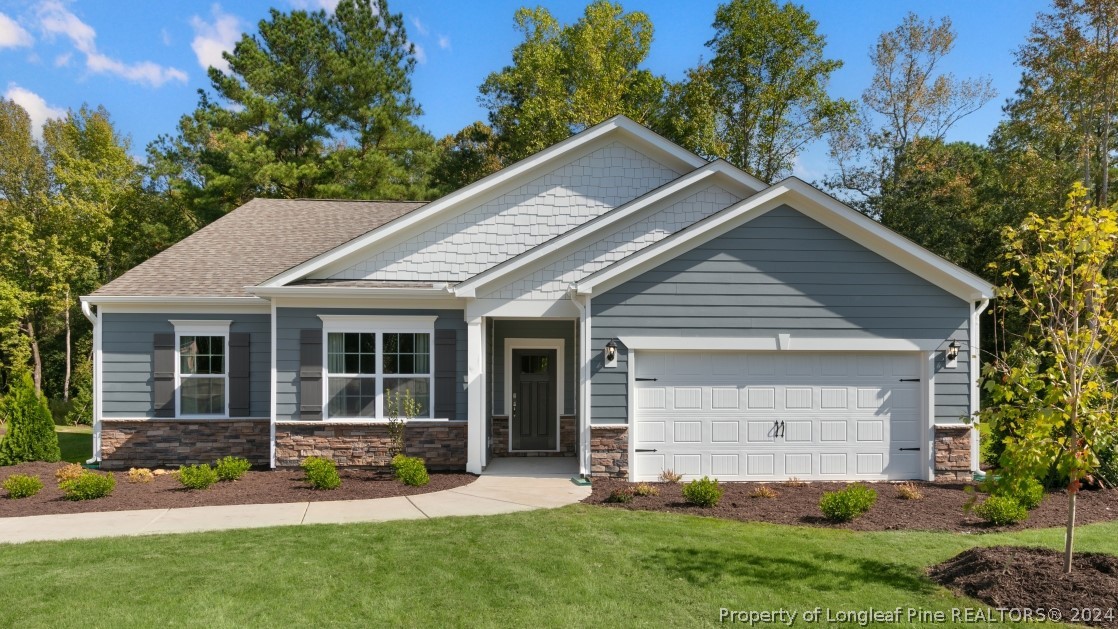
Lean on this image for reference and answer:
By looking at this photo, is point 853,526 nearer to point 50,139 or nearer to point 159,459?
point 159,459

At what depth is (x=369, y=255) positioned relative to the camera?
12.6 meters

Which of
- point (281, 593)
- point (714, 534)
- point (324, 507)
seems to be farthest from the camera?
point (324, 507)

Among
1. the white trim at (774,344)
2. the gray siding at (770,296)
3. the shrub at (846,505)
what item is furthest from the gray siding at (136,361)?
the shrub at (846,505)

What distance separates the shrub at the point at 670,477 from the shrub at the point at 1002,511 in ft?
12.5

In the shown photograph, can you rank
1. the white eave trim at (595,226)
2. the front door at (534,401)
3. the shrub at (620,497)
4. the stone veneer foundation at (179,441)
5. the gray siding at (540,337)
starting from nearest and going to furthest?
the shrub at (620,497) < the white eave trim at (595,226) < the stone veneer foundation at (179,441) < the gray siding at (540,337) < the front door at (534,401)

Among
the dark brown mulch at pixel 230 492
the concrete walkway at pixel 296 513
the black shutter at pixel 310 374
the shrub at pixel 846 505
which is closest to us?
the concrete walkway at pixel 296 513

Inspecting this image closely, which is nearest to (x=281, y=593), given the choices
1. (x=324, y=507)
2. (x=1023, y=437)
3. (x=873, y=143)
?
(x=324, y=507)

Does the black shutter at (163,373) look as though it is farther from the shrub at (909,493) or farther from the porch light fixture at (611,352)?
the shrub at (909,493)

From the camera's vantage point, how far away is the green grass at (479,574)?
552cm

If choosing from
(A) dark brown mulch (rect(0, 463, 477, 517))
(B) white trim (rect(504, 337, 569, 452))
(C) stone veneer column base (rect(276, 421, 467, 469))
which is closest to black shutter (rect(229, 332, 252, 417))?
(C) stone veneer column base (rect(276, 421, 467, 469))

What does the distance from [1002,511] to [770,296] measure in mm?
4088

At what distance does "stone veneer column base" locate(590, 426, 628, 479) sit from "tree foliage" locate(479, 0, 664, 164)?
1923 cm

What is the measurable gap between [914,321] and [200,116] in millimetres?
25875

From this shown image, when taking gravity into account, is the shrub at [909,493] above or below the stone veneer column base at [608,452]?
below
